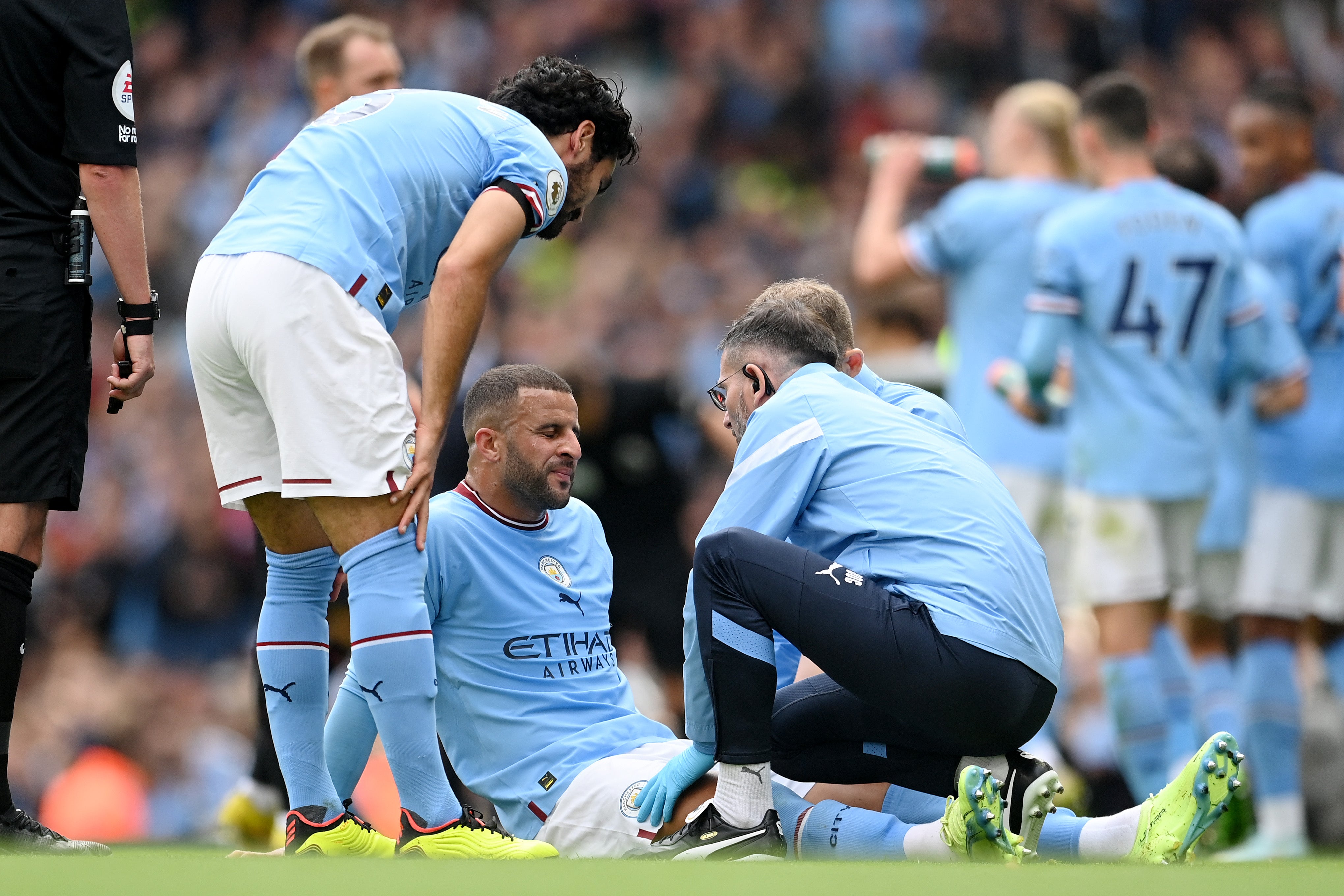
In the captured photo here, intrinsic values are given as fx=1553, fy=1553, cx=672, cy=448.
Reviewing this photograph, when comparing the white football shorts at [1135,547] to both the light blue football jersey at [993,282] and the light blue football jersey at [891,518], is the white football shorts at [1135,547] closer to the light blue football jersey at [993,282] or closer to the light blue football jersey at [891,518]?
the light blue football jersey at [993,282]

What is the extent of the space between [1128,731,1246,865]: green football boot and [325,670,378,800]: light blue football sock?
195cm

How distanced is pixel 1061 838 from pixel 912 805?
36cm

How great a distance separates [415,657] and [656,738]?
1.01 meters

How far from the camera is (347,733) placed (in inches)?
160

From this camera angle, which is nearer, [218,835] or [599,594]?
[599,594]

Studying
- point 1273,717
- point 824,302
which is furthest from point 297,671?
point 1273,717

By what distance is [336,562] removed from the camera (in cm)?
390

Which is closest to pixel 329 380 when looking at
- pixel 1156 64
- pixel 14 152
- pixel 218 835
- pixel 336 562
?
pixel 336 562

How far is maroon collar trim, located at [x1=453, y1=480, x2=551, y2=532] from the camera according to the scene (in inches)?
171

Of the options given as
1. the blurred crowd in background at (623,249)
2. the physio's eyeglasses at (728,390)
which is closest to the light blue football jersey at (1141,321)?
the blurred crowd in background at (623,249)

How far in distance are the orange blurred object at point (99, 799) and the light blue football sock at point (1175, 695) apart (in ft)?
15.6

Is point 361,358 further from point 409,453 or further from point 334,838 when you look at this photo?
point 334,838

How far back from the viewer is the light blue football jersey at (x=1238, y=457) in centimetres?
669

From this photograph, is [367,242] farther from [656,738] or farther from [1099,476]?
[1099,476]
